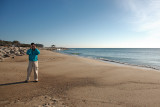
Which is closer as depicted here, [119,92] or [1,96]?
[1,96]

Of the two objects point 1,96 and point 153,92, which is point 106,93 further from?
point 1,96

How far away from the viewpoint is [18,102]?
2.95 m

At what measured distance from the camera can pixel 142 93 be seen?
12.1 ft

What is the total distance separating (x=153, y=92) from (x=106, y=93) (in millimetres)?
2166

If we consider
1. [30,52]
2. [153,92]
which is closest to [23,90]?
[30,52]

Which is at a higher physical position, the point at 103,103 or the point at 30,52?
the point at 30,52

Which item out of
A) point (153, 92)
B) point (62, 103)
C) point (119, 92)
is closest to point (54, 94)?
point (62, 103)

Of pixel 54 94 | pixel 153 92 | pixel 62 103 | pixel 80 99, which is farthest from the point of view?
pixel 153 92

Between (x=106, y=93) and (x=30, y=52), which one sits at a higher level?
(x=30, y=52)

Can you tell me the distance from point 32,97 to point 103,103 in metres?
2.71

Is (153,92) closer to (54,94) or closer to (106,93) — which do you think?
(106,93)

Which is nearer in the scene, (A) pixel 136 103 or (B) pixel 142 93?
(A) pixel 136 103

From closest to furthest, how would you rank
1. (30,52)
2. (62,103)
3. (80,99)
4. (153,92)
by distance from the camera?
(62,103)
(80,99)
(153,92)
(30,52)

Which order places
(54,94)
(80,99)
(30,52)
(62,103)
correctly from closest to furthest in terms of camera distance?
(62,103) → (80,99) → (54,94) → (30,52)
